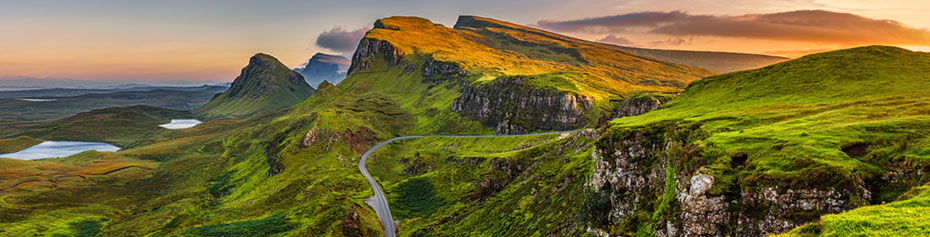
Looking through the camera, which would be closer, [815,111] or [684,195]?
[684,195]

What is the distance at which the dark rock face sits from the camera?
1435 inches

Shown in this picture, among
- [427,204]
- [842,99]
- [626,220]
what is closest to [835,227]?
[626,220]

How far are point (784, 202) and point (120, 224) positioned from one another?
886 feet

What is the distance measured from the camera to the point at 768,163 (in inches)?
1660

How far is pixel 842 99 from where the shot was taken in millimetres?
79188

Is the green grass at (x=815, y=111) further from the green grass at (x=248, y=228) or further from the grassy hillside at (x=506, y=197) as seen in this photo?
the green grass at (x=248, y=228)

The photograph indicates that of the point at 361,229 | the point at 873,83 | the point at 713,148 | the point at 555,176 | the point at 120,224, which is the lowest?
the point at 120,224

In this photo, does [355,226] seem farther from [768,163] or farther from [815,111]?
[815,111]

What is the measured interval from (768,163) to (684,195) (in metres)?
9.38

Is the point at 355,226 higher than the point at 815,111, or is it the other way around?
the point at 815,111

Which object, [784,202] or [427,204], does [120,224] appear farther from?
[784,202]

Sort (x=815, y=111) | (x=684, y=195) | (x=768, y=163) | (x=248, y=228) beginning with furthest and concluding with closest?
(x=248, y=228), (x=815, y=111), (x=684, y=195), (x=768, y=163)

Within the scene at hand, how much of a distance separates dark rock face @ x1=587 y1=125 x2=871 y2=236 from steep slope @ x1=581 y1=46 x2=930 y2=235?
0.38 ft

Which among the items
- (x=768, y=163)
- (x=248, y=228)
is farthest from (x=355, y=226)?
(x=768, y=163)
